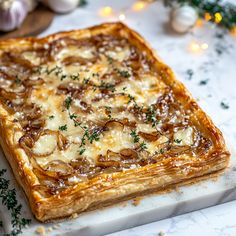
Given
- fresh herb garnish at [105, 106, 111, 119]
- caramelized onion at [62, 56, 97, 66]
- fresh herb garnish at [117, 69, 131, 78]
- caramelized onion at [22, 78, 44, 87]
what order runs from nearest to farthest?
1. fresh herb garnish at [105, 106, 111, 119]
2. caramelized onion at [22, 78, 44, 87]
3. fresh herb garnish at [117, 69, 131, 78]
4. caramelized onion at [62, 56, 97, 66]

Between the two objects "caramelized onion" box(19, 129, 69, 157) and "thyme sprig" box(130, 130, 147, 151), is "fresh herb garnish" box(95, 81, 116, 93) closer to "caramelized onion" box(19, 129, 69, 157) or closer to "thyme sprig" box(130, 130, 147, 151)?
"thyme sprig" box(130, 130, 147, 151)

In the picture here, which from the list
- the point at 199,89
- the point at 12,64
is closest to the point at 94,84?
the point at 12,64

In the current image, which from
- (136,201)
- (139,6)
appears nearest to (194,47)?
(139,6)

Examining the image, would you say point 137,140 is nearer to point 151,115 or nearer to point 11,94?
point 151,115

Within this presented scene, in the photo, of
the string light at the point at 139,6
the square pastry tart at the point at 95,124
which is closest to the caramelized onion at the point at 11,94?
the square pastry tart at the point at 95,124

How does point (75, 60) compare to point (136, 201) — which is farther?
point (75, 60)

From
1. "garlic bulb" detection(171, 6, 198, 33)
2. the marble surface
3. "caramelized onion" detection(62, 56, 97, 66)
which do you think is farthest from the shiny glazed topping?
"garlic bulb" detection(171, 6, 198, 33)
